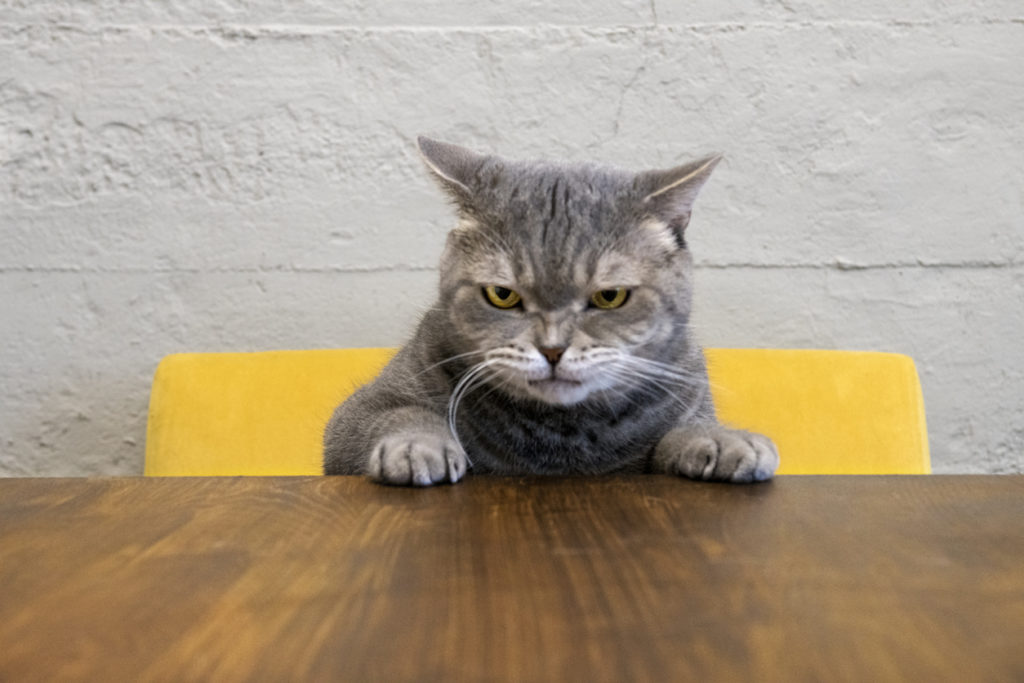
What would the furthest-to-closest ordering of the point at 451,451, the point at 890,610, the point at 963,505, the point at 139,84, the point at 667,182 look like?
the point at 139,84
the point at 667,182
the point at 451,451
the point at 963,505
the point at 890,610

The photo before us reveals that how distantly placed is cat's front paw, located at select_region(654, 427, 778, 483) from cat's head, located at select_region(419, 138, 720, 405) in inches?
5.2

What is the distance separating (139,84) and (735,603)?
196 centimetres

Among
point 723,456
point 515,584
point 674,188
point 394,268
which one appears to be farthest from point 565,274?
point 394,268

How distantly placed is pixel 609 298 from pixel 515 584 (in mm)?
633

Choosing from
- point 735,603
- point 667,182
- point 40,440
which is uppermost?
point 667,182

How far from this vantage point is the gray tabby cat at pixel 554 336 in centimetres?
112

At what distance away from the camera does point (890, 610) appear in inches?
21.4

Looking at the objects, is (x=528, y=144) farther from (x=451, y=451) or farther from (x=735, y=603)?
(x=735, y=603)

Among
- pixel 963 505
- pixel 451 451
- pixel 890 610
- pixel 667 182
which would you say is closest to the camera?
pixel 890 610

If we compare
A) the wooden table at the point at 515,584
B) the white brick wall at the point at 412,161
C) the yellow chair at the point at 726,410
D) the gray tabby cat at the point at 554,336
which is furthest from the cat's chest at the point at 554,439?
the white brick wall at the point at 412,161

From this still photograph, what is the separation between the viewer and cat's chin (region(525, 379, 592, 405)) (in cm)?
111

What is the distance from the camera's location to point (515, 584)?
0.59 metres

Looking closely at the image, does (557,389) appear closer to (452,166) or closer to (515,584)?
(452,166)

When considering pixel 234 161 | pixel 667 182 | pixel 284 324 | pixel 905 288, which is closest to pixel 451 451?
pixel 667 182
